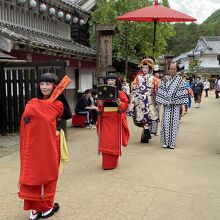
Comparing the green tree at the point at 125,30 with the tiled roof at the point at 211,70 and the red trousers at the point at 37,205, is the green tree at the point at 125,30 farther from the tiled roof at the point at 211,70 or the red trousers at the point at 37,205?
the tiled roof at the point at 211,70

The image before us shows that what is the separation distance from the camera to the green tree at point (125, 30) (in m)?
Answer: 17.6

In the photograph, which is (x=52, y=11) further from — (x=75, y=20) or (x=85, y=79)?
(x=85, y=79)

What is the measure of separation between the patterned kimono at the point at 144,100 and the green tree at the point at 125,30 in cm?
874

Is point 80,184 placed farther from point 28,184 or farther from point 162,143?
point 162,143

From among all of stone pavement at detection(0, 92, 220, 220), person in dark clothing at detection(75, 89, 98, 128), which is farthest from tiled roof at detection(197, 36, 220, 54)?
stone pavement at detection(0, 92, 220, 220)

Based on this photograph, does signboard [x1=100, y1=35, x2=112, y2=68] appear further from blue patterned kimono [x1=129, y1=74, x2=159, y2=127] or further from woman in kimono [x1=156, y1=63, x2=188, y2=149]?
woman in kimono [x1=156, y1=63, x2=188, y2=149]

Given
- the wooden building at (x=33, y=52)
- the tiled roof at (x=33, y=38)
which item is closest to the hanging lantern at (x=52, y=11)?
the wooden building at (x=33, y=52)

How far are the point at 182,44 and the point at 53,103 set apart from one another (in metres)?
81.0

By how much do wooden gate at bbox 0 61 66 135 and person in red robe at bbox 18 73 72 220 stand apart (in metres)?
5.69

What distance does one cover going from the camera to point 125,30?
17.9m

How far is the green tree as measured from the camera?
17578 mm

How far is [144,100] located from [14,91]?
11.4ft

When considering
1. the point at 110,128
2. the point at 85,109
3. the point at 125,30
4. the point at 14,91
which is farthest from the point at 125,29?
the point at 110,128

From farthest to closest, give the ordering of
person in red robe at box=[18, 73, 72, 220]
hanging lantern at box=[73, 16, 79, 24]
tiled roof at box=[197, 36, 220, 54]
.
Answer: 1. tiled roof at box=[197, 36, 220, 54]
2. hanging lantern at box=[73, 16, 79, 24]
3. person in red robe at box=[18, 73, 72, 220]
